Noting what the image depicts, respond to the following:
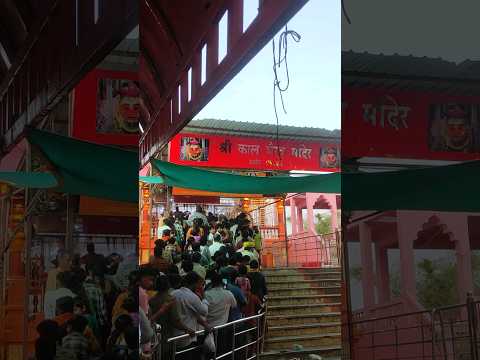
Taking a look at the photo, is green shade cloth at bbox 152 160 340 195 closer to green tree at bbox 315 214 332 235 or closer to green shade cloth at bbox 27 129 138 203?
green tree at bbox 315 214 332 235

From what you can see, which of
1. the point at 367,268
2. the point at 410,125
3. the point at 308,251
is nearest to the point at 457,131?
the point at 410,125

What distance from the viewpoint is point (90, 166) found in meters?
Result: 1.00

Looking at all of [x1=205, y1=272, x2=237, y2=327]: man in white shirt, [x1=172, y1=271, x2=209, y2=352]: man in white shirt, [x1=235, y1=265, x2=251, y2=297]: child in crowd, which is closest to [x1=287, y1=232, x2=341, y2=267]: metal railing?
[x1=235, y1=265, x2=251, y2=297]: child in crowd

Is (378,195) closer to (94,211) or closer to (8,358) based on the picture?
(94,211)

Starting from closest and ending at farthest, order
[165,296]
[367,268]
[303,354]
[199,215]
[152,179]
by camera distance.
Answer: [367,268]
[165,296]
[152,179]
[199,215]
[303,354]

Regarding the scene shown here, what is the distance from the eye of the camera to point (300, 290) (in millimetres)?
2393

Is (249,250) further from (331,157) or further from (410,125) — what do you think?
(410,125)

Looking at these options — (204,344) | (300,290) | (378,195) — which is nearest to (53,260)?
(378,195)

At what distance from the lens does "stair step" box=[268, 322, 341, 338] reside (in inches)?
85.1

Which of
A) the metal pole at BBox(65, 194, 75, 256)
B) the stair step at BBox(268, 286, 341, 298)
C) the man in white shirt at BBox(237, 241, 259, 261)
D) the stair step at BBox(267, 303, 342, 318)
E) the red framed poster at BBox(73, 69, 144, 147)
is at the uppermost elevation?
the red framed poster at BBox(73, 69, 144, 147)

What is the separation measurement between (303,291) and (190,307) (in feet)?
2.98

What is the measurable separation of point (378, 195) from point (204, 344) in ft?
3.23

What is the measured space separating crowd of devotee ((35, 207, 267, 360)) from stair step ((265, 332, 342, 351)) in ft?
0.53

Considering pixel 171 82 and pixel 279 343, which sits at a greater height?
pixel 171 82
